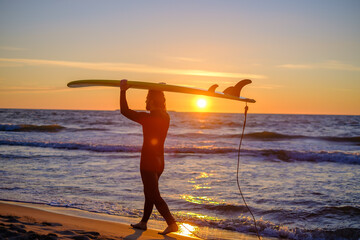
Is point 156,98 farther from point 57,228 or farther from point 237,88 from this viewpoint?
point 57,228

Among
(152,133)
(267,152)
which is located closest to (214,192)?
(152,133)

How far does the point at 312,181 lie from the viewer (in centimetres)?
943

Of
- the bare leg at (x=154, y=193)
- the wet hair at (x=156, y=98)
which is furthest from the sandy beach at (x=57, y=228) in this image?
the wet hair at (x=156, y=98)

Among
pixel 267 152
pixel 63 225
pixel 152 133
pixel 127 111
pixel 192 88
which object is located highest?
pixel 192 88

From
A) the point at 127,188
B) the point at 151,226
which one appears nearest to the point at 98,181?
the point at 127,188

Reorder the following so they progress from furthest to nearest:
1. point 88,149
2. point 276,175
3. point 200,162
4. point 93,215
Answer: point 88,149 → point 200,162 → point 276,175 → point 93,215

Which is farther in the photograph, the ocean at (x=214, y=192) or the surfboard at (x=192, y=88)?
the ocean at (x=214, y=192)

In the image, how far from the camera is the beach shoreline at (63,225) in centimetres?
439

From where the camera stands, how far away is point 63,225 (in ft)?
16.5

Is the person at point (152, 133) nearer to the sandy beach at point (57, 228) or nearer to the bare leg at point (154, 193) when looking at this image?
the bare leg at point (154, 193)

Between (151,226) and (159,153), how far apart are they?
1463 mm

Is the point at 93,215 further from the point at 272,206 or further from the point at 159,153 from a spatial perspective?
the point at 272,206

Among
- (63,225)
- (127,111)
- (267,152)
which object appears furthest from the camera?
(267,152)

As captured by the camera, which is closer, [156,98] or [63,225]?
[156,98]
